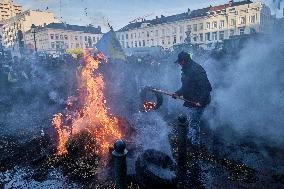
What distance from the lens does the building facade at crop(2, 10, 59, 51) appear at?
75375 mm

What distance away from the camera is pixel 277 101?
35.7 ft

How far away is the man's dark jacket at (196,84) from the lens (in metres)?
6.96

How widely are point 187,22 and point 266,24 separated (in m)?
16.7

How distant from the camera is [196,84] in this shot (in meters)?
7.03

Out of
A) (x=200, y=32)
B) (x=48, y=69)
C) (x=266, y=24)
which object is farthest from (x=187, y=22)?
(x=48, y=69)

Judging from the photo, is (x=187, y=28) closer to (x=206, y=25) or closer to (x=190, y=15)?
(x=190, y=15)

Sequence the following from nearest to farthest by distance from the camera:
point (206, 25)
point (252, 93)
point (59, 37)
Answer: point (252, 93) < point (206, 25) < point (59, 37)

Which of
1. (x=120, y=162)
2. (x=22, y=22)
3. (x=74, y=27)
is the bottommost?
(x=120, y=162)

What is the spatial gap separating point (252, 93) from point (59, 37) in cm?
6925

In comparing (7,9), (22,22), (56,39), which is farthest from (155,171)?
(7,9)

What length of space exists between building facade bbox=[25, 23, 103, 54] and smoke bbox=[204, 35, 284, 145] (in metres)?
60.3

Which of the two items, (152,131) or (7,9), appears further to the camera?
(7,9)

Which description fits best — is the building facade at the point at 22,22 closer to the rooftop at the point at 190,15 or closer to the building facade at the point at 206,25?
the building facade at the point at 206,25

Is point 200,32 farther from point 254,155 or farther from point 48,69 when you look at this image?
point 254,155
